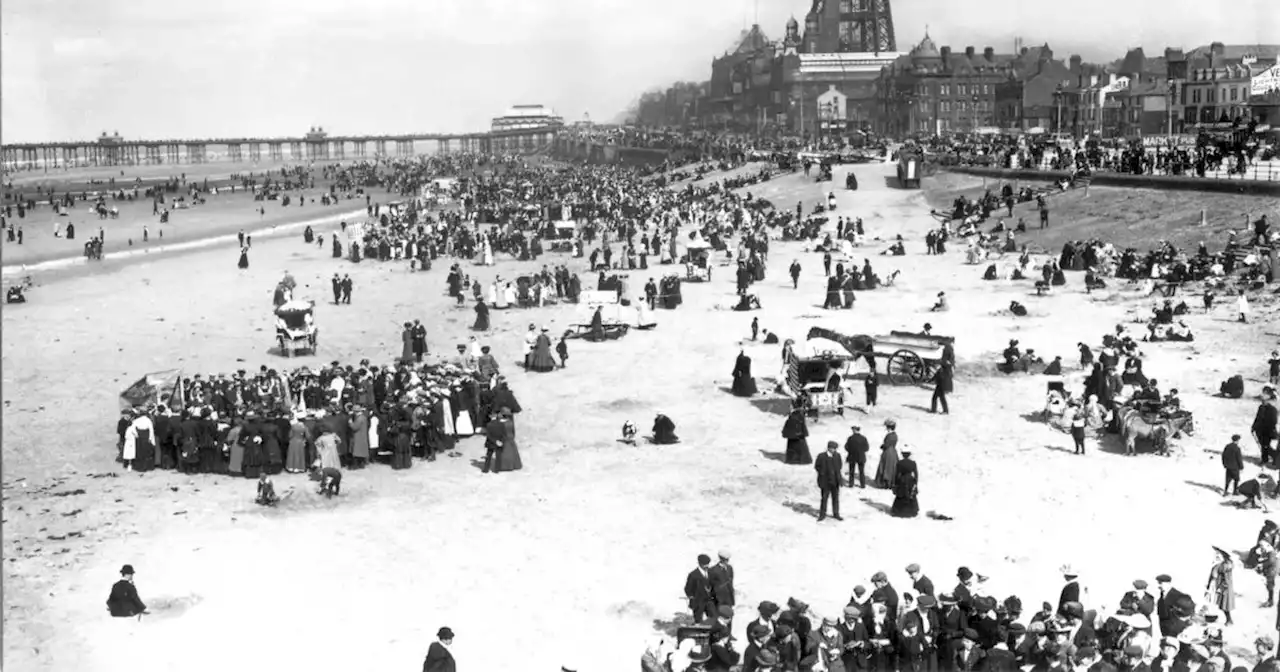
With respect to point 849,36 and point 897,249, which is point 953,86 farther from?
point 897,249

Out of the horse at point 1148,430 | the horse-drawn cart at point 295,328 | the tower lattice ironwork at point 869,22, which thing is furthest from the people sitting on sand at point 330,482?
the tower lattice ironwork at point 869,22

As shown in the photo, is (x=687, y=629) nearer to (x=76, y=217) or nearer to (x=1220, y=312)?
(x=1220, y=312)

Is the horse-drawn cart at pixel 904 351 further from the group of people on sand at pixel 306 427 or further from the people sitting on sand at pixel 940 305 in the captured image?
the people sitting on sand at pixel 940 305

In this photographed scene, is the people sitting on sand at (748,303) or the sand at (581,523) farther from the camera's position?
the people sitting on sand at (748,303)

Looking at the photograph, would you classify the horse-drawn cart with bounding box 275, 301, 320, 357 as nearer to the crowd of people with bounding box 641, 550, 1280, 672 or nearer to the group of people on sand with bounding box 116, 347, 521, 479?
the group of people on sand with bounding box 116, 347, 521, 479

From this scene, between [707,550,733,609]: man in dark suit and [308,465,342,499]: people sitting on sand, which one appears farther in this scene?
[308,465,342,499]: people sitting on sand

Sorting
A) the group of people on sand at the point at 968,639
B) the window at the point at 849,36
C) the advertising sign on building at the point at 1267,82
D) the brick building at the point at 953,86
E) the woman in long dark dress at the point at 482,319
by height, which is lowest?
the group of people on sand at the point at 968,639

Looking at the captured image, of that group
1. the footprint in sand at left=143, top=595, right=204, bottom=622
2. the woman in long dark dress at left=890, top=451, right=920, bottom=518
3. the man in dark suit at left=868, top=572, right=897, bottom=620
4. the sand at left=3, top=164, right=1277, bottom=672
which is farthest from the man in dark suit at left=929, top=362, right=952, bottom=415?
the footprint in sand at left=143, top=595, right=204, bottom=622
